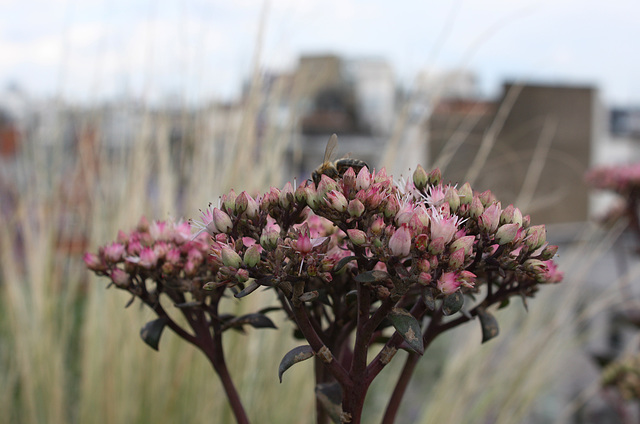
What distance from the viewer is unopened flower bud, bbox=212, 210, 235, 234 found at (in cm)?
43

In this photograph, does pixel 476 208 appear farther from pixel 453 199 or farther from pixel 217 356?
pixel 217 356

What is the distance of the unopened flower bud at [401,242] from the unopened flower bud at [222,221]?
0.12 meters

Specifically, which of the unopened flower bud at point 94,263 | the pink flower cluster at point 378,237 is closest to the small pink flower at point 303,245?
the pink flower cluster at point 378,237

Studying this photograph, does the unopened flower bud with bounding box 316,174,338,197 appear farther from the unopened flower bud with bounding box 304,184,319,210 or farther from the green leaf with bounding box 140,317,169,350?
the green leaf with bounding box 140,317,169,350

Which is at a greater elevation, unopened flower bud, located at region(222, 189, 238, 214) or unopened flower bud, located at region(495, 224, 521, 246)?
unopened flower bud, located at region(495, 224, 521, 246)

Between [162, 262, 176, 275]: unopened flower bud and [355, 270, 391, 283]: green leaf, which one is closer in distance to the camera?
[355, 270, 391, 283]: green leaf

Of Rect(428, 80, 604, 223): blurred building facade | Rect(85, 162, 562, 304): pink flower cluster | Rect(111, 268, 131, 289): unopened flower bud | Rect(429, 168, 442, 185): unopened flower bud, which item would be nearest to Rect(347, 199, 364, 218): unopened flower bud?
Rect(85, 162, 562, 304): pink flower cluster

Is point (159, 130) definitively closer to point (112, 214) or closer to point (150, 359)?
point (112, 214)

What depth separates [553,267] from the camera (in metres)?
0.51

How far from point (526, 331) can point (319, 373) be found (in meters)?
0.85

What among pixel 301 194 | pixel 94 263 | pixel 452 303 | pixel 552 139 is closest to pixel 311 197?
pixel 301 194

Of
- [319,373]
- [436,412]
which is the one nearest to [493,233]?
[319,373]

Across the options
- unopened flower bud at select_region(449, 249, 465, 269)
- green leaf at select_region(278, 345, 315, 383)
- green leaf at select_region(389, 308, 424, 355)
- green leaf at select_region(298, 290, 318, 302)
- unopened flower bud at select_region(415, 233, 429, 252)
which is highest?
unopened flower bud at select_region(415, 233, 429, 252)

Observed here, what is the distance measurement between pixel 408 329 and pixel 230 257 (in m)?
0.12
